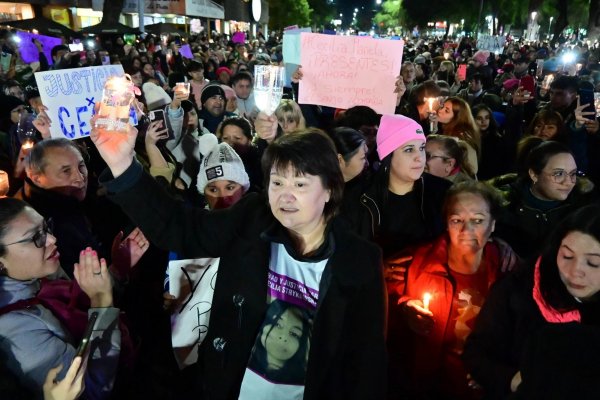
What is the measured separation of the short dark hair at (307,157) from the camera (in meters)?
1.86

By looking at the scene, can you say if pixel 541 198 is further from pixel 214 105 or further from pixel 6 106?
pixel 6 106

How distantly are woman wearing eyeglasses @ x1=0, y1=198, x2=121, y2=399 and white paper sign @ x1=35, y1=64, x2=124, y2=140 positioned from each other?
2079 mm

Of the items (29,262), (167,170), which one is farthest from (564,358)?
(167,170)

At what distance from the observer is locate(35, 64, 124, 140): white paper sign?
4.03m

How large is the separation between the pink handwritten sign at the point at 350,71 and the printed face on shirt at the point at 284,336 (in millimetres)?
2966

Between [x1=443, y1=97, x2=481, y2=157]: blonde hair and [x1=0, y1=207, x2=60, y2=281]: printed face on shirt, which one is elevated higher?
[x1=443, y1=97, x2=481, y2=157]: blonde hair

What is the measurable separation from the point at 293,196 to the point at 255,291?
419mm

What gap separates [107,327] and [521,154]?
387cm

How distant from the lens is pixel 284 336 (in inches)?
75.5

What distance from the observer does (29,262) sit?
2143mm

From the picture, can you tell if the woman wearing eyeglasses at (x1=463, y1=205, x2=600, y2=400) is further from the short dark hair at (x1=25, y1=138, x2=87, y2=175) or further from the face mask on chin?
the short dark hair at (x1=25, y1=138, x2=87, y2=175)

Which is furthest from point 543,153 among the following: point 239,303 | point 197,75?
point 197,75

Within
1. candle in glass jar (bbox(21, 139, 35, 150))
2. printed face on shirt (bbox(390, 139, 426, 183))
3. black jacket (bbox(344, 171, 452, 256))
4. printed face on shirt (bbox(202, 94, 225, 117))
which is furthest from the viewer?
printed face on shirt (bbox(202, 94, 225, 117))

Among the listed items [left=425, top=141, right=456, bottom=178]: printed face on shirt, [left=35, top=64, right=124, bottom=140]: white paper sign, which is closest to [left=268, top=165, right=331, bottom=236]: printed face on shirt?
[left=425, top=141, right=456, bottom=178]: printed face on shirt
